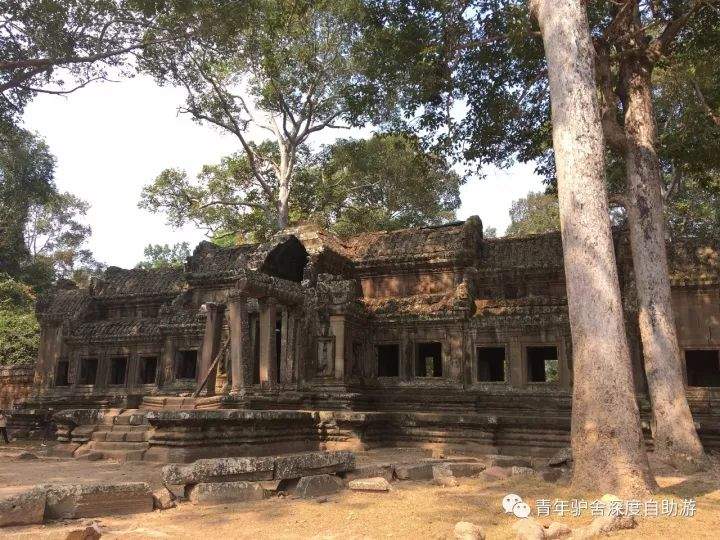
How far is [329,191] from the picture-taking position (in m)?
28.5

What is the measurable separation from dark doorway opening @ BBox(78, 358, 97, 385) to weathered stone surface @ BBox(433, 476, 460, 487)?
16.1 metres

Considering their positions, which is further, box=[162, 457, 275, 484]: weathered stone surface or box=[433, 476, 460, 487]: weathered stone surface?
box=[433, 476, 460, 487]: weathered stone surface

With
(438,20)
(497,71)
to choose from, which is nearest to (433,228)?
(497,71)

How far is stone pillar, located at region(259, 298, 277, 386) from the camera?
44.3 feet

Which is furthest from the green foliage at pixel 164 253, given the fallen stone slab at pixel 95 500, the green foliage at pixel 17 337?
the fallen stone slab at pixel 95 500

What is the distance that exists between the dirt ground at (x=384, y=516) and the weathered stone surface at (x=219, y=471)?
323 mm

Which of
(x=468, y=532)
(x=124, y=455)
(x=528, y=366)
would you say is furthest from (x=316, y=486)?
(x=528, y=366)

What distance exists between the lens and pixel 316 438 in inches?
473

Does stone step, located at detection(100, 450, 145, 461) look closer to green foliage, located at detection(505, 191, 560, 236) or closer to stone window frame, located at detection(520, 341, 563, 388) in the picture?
stone window frame, located at detection(520, 341, 563, 388)

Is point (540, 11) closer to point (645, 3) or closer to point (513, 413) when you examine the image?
point (645, 3)

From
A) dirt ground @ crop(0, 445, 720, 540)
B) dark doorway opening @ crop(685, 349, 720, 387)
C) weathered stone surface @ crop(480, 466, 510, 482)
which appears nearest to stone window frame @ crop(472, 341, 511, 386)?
dark doorway opening @ crop(685, 349, 720, 387)

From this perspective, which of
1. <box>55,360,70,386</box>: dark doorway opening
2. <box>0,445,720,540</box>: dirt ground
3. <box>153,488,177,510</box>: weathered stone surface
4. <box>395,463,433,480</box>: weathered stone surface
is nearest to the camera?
<box>0,445,720,540</box>: dirt ground

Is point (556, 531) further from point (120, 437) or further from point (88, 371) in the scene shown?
point (88, 371)

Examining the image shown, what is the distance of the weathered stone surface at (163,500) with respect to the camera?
609 centimetres
